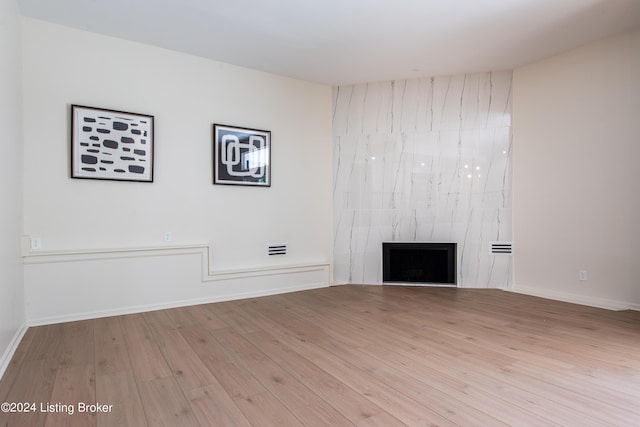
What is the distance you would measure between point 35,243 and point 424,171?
4.79m

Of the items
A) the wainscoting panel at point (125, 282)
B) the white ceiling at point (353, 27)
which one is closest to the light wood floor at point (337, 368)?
the wainscoting panel at point (125, 282)

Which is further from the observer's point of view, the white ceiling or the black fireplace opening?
the black fireplace opening

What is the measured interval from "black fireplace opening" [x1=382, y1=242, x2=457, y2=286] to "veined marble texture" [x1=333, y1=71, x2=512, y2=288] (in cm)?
10

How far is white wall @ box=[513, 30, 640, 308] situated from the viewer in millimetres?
3811

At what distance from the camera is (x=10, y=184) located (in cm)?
279

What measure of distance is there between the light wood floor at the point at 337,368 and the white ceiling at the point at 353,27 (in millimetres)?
2975

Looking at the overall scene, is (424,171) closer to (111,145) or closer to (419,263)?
(419,263)

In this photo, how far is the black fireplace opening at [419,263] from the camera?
201 inches

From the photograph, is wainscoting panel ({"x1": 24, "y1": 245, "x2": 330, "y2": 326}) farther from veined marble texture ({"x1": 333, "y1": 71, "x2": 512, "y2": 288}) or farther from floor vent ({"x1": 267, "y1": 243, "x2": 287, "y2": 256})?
veined marble texture ({"x1": 333, "y1": 71, "x2": 512, "y2": 288})

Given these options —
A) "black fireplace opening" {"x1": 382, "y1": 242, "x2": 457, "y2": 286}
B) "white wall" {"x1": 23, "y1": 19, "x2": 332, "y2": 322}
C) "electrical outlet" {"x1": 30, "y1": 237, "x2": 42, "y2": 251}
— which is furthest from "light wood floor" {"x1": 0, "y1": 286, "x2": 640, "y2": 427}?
"black fireplace opening" {"x1": 382, "y1": 242, "x2": 457, "y2": 286}

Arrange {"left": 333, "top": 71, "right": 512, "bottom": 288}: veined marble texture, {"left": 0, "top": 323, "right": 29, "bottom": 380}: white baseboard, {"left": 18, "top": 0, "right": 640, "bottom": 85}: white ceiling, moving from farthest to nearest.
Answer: {"left": 333, "top": 71, "right": 512, "bottom": 288}: veined marble texture
{"left": 18, "top": 0, "right": 640, "bottom": 85}: white ceiling
{"left": 0, "top": 323, "right": 29, "bottom": 380}: white baseboard

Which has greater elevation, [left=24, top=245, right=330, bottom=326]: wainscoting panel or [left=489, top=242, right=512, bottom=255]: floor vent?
[left=489, top=242, right=512, bottom=255]: floor vent

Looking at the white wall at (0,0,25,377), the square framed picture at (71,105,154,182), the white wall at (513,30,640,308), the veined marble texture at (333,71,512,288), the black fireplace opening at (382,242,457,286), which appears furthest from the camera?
the black fireplace opening at (382,242,457,286)

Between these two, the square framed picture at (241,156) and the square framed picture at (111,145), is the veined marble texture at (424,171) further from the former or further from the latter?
the square framed picture at (111,145)
